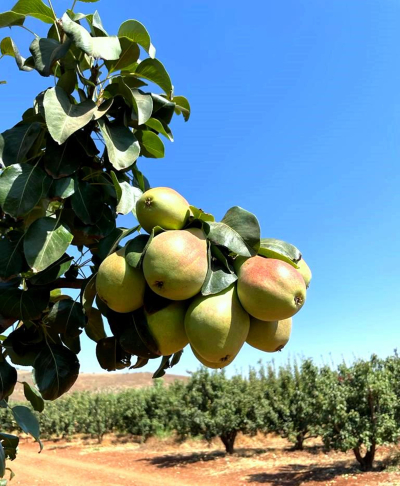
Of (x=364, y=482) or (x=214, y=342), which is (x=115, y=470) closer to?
(x=364, y=482)

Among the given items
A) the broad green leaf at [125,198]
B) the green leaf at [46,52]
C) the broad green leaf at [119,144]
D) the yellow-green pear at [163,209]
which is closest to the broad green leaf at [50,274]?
the broad green leaf at [125,198]

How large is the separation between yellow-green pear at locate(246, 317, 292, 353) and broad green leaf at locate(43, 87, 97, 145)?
2.46 feet

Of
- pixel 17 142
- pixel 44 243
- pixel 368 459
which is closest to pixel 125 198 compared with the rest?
pixel 44 243

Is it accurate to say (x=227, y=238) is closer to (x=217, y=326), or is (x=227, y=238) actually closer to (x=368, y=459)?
(x=217, y=326)

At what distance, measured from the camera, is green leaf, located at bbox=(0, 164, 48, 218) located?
1.41 metres

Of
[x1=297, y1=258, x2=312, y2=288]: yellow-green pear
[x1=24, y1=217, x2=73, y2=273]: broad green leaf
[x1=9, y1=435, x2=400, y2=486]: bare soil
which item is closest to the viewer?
[x1=297, y1=258, x2=312, y2=288]: yellow-green pear

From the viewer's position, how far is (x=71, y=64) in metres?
1.57

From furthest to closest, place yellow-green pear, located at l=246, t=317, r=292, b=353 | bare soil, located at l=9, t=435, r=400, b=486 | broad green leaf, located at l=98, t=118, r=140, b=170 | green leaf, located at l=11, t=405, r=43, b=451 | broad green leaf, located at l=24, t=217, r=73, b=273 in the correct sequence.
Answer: bare soil, located at l=9, t=435, r=400, b=486 < green leaf, located at l=11, t=405, r=43, b=451 < broad green leaf, located at l=98, t=118, r=140, b=170 < broad green leaf, located at l=24, t=217, r=73, b=273 < yellow-green pear, located at l=246, t=317, r=292, b=353

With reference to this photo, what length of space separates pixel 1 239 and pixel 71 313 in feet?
1.11

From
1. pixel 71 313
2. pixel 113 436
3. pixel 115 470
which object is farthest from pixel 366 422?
pixel 113 436

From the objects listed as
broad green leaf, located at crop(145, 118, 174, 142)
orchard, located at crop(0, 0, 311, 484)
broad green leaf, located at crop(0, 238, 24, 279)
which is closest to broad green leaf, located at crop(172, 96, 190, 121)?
orchard, located at crop(0, 0, 311, 484)

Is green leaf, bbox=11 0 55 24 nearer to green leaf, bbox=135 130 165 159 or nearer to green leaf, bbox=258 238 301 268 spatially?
green leaf, bbox=135 130 165 159

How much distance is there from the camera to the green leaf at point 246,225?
1.08 meters

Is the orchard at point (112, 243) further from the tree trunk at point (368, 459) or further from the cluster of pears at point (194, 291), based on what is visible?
the tree trunk at point (368, 459)
